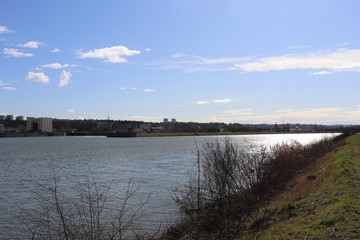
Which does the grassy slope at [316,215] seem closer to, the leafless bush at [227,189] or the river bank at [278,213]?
the river bank at [278,213]

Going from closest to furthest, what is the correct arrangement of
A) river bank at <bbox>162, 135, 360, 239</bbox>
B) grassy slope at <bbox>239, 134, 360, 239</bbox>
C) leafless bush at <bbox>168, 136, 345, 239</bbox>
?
grassy slope at <bbox>239, 134, 360, 239</bbox> → river bank at <bbox>162, 135, 360, 239</bbox> → leafless bush at <bbox>168, 136, 345, 239</bbox>

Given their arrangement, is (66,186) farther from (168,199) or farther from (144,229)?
(144,229)

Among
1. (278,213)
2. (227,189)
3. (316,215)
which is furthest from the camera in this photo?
(227,189)

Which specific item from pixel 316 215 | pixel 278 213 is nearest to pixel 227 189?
pixel 278 213

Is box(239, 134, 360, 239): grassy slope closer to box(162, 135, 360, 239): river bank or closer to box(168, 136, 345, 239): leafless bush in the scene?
box(162, 135, 360, 239): river bank

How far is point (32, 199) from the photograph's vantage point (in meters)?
23.6

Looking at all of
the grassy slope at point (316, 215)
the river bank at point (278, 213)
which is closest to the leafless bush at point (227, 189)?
the river bank at point (278, 213)

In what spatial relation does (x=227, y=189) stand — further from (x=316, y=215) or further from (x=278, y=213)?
(x=316, y=215)

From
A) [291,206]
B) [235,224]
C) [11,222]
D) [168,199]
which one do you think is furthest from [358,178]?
[11,222]

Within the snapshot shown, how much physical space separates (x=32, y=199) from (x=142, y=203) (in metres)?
6.37

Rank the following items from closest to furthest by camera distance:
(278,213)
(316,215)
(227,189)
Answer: (316,215), (278,213), (227,189)

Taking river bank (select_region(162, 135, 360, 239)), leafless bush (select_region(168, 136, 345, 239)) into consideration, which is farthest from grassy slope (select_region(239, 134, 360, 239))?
leafless bush (select_region(168, 136, 345, 239))

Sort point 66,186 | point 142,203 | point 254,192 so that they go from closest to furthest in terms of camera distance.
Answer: point 254,192, point 142,203, point 66,186

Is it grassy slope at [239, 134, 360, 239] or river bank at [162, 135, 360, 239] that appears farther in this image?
river bank at [162, 135, 360, 239]
